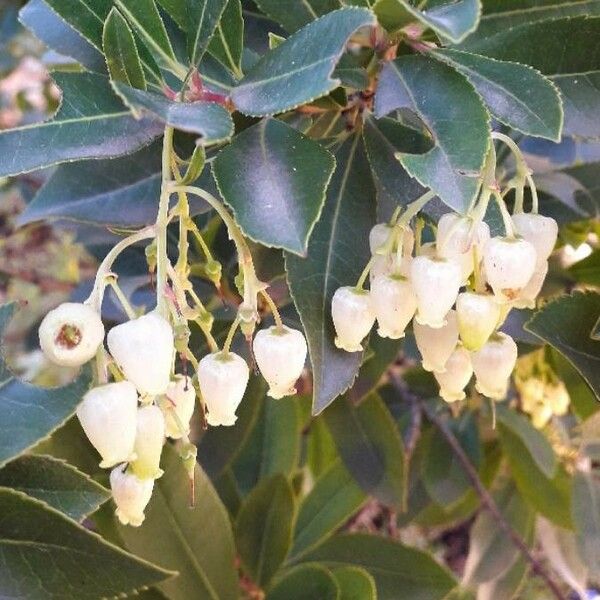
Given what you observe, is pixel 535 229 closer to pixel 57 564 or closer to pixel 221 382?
pixel 221 382

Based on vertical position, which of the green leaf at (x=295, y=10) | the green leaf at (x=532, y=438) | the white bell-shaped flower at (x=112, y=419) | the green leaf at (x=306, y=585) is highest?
the green leaf at (x=295, y=10)

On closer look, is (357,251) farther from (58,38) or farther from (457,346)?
(58,38)

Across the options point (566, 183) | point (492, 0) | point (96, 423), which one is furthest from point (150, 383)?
point (566, 183)

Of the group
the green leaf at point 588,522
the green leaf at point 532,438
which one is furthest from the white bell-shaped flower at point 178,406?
the green leaf at point 588,522

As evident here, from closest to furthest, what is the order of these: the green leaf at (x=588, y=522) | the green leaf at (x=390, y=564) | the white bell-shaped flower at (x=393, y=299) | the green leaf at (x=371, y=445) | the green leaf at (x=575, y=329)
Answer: the white bell-shaped flower at (x=393, y=299) → the green leaf at (x=575, y=329) → the green leaf at (x=390, y=564) → the green leaf at (x=371, y=445) → the green leaf at (x=588, y=522)

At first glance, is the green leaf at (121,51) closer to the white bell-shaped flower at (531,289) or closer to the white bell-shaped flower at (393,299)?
the white bell-shaped flower at (393,299)

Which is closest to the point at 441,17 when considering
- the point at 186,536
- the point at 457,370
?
the point at 457,370
